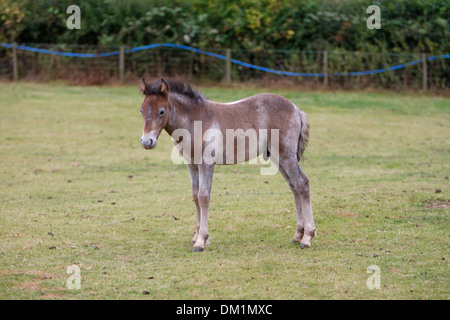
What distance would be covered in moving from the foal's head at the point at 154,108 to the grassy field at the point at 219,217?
176 centimetres

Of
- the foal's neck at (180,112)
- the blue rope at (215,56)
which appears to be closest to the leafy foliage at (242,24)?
the blue rope at (215,56)

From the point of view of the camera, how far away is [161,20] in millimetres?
27688

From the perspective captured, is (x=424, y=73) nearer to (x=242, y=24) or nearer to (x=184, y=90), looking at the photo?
(x=242, y=24)

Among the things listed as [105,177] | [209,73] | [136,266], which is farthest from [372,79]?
[136,266]

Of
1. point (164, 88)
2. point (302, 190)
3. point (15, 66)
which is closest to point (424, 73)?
point (15, 66)

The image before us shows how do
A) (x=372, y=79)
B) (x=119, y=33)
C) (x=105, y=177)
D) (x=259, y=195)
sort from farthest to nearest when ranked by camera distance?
(x=119, y=33), (x=372, y=79), (x=105, y=177), (x=259, y=195)

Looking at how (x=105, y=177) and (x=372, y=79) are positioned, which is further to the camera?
(x=372, y=79)

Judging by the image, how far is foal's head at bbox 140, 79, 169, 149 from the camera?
7.73 meters

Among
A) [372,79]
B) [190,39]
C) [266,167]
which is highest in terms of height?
[190,39]

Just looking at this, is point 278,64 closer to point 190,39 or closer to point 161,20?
point 190,39

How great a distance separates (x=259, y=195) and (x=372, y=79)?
15.5 meters

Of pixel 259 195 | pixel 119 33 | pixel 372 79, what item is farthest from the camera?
pixel 119 33

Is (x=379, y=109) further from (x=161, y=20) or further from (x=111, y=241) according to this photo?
(x=111, y=241)

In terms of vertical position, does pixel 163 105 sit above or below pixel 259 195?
above
